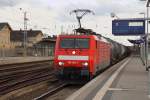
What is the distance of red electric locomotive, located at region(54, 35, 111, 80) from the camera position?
807 inches

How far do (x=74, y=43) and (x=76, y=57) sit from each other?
2.92 feet

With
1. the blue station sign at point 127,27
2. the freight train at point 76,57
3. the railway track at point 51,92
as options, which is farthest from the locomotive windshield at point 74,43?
the blue station sign at point 127,27

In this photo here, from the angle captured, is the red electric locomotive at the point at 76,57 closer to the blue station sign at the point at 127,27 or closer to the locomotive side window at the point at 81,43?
the locomotive side window at the point at 81,43

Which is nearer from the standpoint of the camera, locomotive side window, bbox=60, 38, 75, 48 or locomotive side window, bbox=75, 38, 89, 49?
locomotive side window, bbox=75, 38, 89, 49

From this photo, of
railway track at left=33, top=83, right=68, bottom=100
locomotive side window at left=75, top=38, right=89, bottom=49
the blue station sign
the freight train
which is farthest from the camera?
the blue station sign

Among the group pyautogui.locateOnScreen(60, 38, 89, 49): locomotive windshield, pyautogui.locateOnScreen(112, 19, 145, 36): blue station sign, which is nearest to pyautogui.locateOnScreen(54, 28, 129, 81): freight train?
pyautogui.locateOnScreen(60, 38, 89, 49): locomotive windshield

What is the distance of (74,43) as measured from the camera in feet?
69.7

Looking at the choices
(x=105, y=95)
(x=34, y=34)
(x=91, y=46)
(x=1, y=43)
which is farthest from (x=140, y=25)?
(x=34, y=34)

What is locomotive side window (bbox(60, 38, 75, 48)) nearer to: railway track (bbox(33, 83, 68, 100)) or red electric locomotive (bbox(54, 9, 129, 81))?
red electric locomotive (bbox(54, 9, 129, 81))

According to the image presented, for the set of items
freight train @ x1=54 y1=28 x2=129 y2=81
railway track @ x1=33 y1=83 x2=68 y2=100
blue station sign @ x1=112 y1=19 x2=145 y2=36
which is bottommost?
railway track @ x1=33 y1=83 x2=68 y2=100

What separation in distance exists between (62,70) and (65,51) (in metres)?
1.04

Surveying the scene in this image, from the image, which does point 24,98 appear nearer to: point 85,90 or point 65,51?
point 85,90

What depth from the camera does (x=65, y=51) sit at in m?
21.0

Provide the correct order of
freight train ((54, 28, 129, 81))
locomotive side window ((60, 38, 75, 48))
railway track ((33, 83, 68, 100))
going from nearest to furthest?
railway track ((33, 83, 68, 100)) < freight train ((54, 28, 129, 81)) < locomotive side window ((60, 38, 75, 48))
